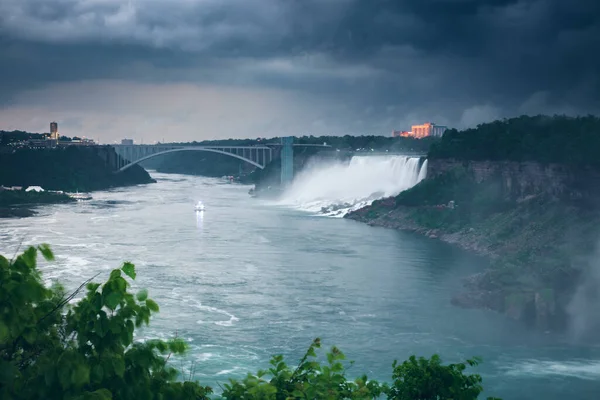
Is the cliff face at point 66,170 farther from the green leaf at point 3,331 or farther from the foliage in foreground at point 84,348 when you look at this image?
the green leaf at point 3,331

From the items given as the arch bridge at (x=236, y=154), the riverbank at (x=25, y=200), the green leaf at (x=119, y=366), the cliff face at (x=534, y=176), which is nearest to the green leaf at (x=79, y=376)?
the green leaf at (x=119, y=366)

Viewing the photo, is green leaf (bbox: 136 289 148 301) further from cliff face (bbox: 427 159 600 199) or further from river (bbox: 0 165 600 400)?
cliff face (bbox: 427 159 600 199)

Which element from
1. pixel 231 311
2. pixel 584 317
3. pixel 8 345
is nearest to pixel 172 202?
pixel 231 311

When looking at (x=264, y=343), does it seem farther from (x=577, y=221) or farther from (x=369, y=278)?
(x=577, y=221)

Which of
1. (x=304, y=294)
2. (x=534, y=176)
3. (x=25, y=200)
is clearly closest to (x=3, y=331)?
(x=304, y=294)

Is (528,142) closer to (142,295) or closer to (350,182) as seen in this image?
(350,182)

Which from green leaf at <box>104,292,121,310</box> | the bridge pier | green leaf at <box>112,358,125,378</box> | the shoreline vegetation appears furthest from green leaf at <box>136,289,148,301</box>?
the bridge pier
